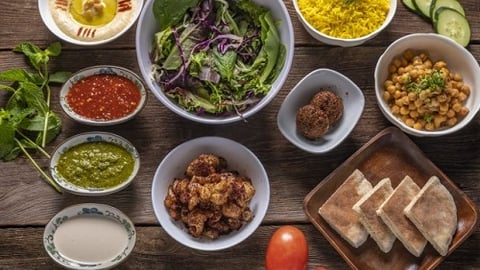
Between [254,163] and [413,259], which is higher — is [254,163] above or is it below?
above

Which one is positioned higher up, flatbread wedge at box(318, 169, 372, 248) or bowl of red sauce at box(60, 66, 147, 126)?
bowl of red sauce at box(60, 66, 147, 126)

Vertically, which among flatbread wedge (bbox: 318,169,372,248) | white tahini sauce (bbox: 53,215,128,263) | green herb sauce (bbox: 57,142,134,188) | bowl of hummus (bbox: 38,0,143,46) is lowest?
white tahini sauce (bbox: 53,215,128,263)

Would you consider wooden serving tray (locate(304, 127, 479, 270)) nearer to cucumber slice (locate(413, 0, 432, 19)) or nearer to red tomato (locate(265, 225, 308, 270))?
red tomato (locate(265, 225, 308, 270))

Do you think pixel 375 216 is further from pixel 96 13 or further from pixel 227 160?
pixel 96 13

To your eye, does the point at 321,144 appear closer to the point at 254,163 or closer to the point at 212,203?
the point at 254,163

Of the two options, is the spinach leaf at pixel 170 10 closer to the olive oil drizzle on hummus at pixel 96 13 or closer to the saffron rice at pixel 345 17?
the olive oil drizzle on hummus at pixel 96 13

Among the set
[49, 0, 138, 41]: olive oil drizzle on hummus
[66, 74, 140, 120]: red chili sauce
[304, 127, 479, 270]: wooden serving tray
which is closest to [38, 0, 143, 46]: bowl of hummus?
[49, 0, 138, 41]: olive oil drizzle on hummus

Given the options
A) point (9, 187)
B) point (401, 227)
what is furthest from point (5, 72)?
point (401, 227)
